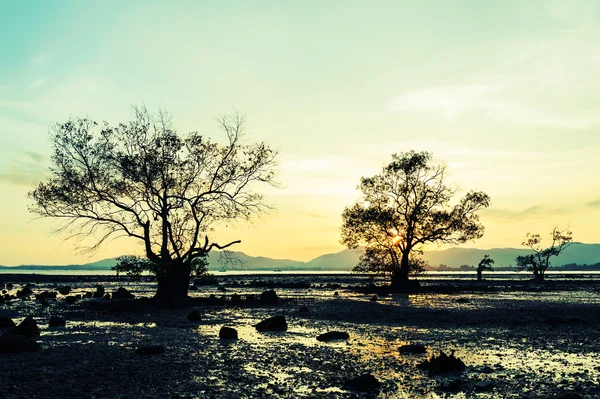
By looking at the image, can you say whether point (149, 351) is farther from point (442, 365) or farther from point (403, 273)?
point (403, 273)

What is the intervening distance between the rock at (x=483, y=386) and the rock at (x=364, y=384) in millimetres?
2376

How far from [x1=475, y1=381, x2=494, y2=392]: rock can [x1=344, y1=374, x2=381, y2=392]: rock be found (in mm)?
2376

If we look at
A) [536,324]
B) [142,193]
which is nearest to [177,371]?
[536,324]

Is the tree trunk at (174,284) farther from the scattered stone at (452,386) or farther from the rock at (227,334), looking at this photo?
the scattered stone at (452,386)

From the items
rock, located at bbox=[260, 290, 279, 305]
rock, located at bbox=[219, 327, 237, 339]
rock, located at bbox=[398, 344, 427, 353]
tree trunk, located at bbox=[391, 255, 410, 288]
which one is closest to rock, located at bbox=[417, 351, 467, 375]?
rock, located at bbox=[398, 344, 427, 353]

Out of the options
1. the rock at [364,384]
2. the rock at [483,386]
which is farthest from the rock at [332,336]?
the rock at [483,386]

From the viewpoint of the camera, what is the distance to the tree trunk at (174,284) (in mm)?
41594

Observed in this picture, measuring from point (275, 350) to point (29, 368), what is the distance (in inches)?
308

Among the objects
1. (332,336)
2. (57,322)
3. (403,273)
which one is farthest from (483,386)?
(403,273)

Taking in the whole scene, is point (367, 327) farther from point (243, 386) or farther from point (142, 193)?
point (142, 193)

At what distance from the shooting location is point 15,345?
17062mm

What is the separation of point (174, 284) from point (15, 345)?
992 inches

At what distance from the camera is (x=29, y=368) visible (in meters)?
14.4

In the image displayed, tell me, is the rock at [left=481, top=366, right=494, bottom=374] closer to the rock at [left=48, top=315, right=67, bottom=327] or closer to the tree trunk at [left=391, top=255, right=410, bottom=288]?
the rock at [left=48, top=315, right=67, bottom=327]
